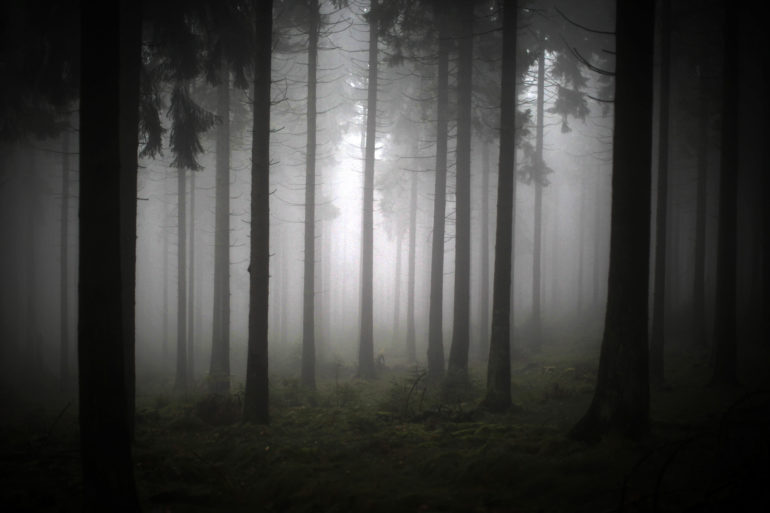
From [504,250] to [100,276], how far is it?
8.14 m

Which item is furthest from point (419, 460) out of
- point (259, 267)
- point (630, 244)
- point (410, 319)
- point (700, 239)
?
point (700, 239)

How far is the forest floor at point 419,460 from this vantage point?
441 cm

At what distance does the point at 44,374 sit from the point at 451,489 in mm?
25809

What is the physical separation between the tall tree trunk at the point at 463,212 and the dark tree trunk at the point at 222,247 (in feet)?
27.6

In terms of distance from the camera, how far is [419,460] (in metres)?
6.31

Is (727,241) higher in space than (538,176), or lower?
lower

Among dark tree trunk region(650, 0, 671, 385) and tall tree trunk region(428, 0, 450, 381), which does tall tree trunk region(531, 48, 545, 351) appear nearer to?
dark tree trunk region(650, 0, 671, 385)

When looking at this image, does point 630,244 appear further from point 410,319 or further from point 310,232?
point 410,319

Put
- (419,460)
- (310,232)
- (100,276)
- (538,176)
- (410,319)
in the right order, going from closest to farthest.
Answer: (100,276) → (419,460) → (310,232) → (538,176) → (410,319)

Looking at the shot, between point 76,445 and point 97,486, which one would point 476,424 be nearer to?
point 97,486

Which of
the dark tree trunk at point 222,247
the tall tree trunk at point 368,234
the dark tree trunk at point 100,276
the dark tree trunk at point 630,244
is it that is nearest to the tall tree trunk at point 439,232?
the tall tree trunk at point 368,234

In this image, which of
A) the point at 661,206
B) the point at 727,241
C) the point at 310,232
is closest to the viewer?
the point at 727,241

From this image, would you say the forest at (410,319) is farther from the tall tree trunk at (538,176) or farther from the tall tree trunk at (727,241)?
the tall tree trunk at (538,176)

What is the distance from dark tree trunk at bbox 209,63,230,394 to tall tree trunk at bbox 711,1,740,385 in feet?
50.6
